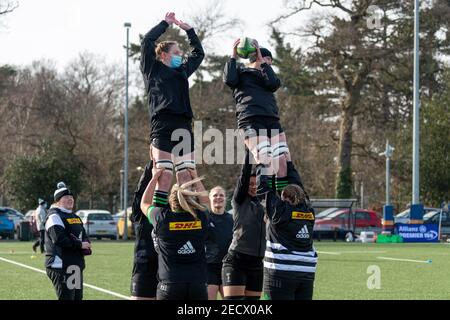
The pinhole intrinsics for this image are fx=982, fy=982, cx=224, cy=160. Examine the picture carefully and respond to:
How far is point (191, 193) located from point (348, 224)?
37184 millimetres

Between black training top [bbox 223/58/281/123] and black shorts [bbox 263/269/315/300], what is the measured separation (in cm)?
227

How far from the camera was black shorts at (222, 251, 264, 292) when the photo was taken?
12.0 m

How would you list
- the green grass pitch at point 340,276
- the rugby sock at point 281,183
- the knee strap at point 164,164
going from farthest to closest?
1. the green grass pitch at point 340,276
2. the rugby sock at point 281,183
3. the knee strap at point 164,164

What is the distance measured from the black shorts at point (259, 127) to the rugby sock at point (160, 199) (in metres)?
1.54

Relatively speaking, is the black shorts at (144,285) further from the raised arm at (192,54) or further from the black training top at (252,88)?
the raised arm at (192,54)

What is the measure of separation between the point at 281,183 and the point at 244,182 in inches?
21.4

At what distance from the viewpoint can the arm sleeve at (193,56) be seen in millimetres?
A: 11441

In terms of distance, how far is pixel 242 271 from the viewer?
12055 mm

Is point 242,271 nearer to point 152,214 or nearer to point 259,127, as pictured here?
point 259,127

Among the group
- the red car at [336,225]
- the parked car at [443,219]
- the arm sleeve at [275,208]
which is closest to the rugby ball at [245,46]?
the arm sleeve at [275,208]

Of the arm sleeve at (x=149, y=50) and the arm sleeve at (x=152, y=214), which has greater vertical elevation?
the arm sleeve at (x=149, y=50)

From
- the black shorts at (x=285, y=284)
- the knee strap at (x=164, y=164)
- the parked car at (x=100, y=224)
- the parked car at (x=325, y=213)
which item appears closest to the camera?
the black shorts at (x=285, y=284)

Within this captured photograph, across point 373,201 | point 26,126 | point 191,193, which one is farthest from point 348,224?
point 191,193

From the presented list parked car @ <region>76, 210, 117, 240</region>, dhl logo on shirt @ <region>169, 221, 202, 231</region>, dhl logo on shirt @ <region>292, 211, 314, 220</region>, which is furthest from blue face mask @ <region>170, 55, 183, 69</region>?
parked car @ <region>76, 210, 117, 240</region>
